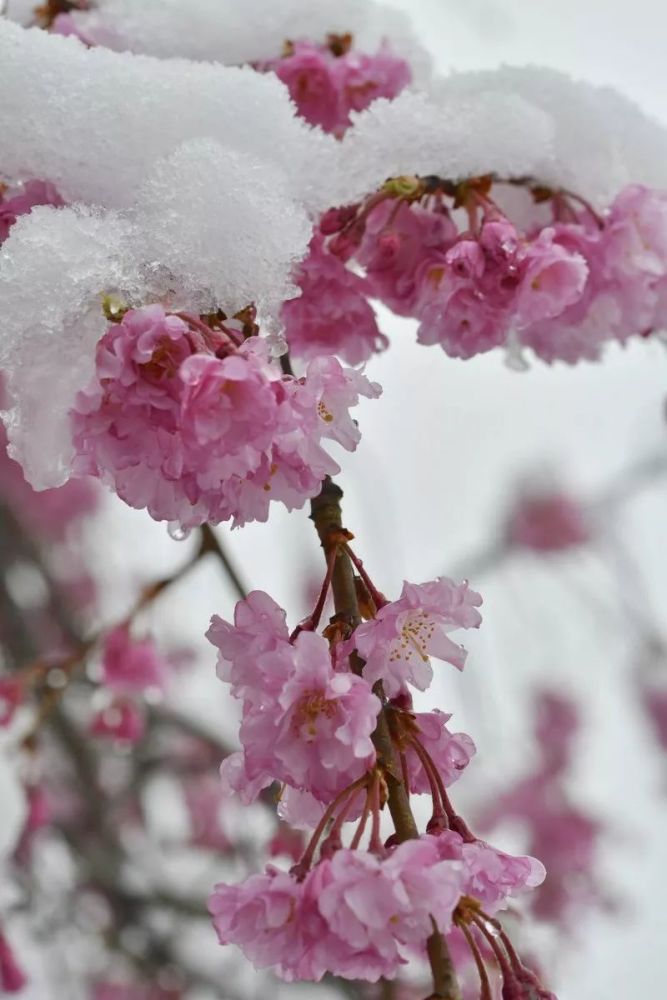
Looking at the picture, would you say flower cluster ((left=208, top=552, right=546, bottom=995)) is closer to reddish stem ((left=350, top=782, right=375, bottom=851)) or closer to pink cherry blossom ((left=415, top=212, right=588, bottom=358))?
reddish stem ((left=350, top=782, right=375, bottom=851))

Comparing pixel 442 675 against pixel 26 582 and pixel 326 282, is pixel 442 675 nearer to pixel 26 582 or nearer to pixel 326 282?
pixel 26 582

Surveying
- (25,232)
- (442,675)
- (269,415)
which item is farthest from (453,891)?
(442,675)

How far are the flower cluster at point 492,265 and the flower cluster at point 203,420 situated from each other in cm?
18

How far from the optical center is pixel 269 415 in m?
0.44

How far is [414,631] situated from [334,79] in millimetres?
472

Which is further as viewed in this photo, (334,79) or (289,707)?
(334,79)

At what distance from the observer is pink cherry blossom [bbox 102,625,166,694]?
1311 mm

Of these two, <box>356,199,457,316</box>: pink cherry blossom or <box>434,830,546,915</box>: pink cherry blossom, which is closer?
<box>434,830,546,915</box>: pink cherry blossom

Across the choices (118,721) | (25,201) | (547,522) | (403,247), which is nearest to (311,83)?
(403,247)

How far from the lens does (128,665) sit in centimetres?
133

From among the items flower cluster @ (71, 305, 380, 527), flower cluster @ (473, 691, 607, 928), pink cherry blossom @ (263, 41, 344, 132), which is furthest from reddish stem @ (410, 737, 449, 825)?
flower cluster @ (473, 691, 607, 928)

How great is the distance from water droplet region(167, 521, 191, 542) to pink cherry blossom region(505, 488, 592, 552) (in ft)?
8.98

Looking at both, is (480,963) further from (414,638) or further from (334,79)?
(334,79)

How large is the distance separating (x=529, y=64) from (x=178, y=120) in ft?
1.13
